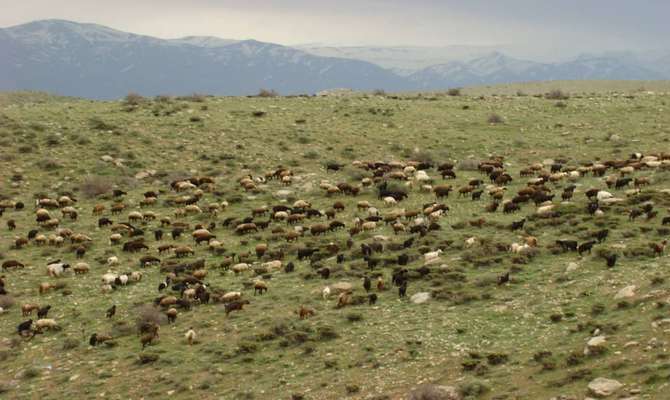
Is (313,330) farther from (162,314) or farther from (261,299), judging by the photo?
(162,314)

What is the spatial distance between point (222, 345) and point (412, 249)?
7.61 m

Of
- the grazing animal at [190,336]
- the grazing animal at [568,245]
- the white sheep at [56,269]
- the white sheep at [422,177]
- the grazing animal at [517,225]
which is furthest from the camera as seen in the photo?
the white sheep at [422,177]

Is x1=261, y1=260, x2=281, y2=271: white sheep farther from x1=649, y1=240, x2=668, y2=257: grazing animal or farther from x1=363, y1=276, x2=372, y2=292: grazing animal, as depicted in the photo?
x1=649, y1=240, x2=668, y2=257: grazing animal

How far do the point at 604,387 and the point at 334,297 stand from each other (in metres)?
8.87

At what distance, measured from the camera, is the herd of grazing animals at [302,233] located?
20109mm

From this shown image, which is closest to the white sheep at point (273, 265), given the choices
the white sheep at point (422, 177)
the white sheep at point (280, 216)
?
the white sheep at point (280, 216)

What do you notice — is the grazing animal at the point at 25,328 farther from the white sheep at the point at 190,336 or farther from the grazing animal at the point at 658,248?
the grazing animal at the point at 658,248

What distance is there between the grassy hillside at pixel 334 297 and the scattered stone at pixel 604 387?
0.72 ft

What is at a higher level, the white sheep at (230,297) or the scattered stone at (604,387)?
the scattered stone at (604,387)

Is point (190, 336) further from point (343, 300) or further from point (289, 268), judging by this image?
point (289, 268)

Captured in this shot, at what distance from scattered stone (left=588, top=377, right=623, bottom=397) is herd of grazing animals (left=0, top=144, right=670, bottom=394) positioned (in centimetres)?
666

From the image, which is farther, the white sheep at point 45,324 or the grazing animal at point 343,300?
the white sheep at point 45,324

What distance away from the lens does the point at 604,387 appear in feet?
39.2

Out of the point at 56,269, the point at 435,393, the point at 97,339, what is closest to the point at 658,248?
the point at 435,393
